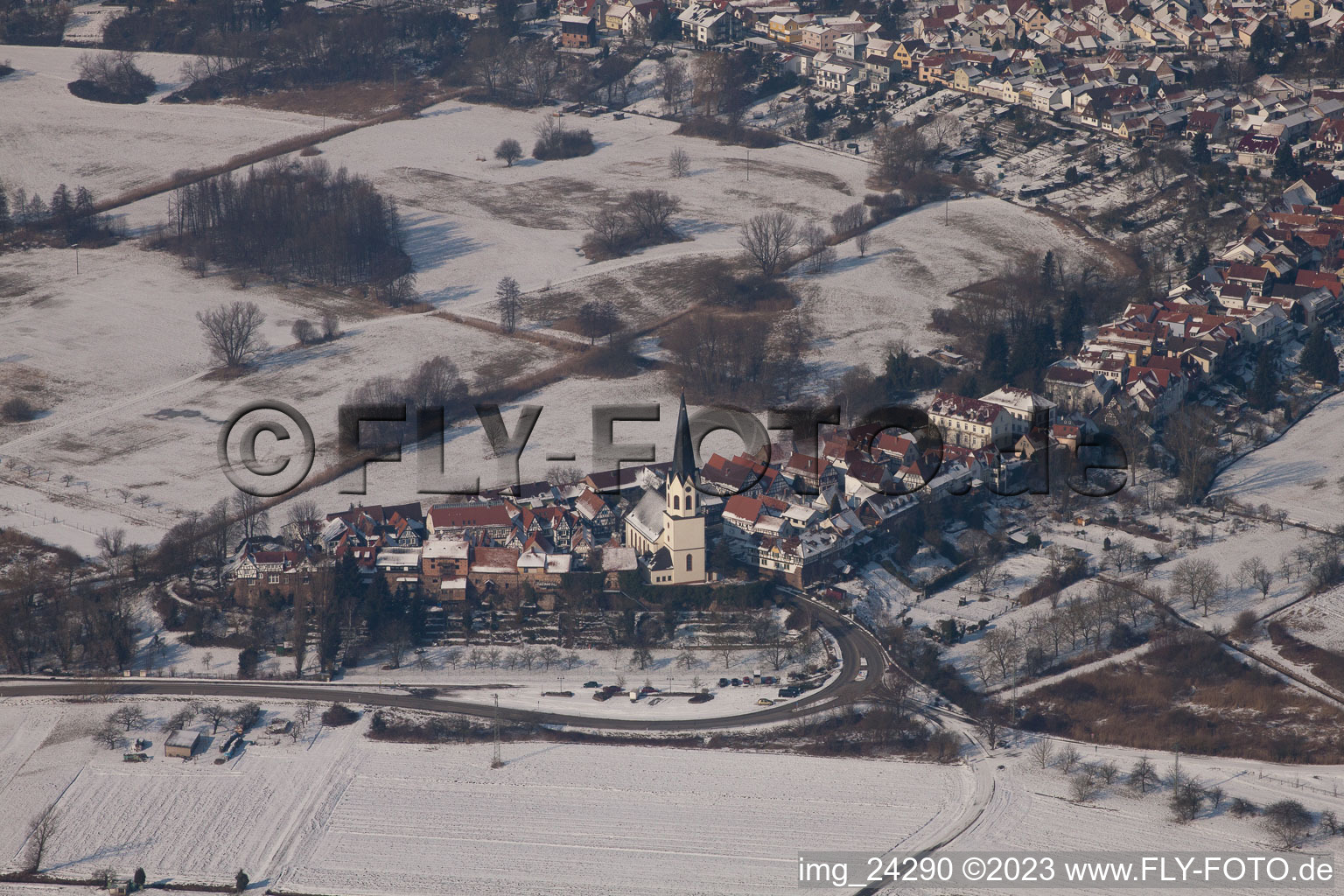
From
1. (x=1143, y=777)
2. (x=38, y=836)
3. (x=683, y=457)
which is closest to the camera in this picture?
(x=38, y=836)

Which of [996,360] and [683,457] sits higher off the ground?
[683,457]

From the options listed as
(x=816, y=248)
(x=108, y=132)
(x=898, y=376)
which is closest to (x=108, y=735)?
(x=898, y=376)

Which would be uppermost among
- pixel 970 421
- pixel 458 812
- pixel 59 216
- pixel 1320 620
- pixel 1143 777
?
pixel 59 216

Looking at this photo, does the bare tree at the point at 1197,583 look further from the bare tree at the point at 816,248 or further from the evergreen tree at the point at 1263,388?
the bare tree at the point at 816,248

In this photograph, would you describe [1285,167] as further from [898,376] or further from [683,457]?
[683,457]

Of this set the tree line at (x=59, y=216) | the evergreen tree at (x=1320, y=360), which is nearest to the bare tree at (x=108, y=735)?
the evergreen tree at (x=1320, y=360)

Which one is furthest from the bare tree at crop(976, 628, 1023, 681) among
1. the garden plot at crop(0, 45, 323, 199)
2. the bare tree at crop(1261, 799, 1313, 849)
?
the garden plot at crop(0, 45, 323, 199)

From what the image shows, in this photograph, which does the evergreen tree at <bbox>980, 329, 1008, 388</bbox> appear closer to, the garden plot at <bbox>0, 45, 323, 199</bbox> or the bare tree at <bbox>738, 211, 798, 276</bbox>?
the bare tree at <bbox>738, 211, 798, 276</bbox>
